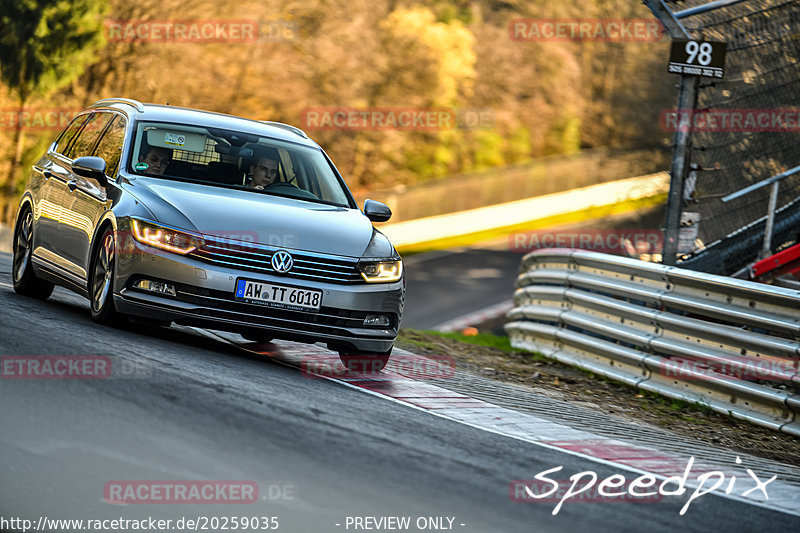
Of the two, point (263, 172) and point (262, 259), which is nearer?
point (262, 259)

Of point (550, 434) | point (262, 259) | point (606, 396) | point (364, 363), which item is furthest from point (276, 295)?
point (606, 396)

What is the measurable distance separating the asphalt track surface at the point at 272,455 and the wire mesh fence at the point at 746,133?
5.70 metres

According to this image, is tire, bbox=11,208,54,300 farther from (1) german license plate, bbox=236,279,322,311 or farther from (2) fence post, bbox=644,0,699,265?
(2) fence post, bbox=644,0,699,265

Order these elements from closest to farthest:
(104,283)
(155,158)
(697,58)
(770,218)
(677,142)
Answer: (104,283), (155,158), (697,58), (677,142), (770,218)

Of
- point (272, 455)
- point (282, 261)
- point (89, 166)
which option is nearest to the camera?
point (272, 455)

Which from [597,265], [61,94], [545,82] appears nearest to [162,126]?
[597,265]

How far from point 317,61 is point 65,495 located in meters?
43.1

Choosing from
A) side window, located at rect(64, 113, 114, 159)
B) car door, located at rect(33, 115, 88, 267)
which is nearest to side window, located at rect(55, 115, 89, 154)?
car door, located at rect(33, 115, 88, 267)

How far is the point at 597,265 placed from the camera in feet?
38.4

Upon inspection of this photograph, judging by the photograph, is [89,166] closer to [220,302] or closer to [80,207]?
[80,207]

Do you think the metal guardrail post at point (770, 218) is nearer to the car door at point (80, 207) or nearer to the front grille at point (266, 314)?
the front grille at point (266, 314)

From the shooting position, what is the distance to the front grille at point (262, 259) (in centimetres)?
776

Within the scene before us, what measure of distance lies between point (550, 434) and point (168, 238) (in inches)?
114

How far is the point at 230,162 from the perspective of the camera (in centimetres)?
910
